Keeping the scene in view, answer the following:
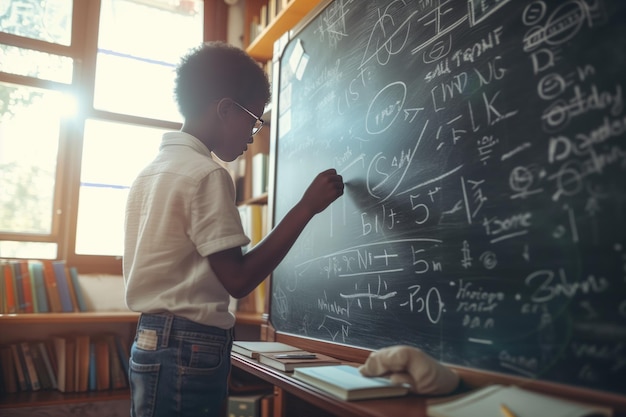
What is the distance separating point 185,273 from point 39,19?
2.51 metres

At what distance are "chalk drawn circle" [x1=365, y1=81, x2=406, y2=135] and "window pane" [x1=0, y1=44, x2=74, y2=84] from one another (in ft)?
7.31

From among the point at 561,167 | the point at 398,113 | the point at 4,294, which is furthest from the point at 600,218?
the point at 4,294

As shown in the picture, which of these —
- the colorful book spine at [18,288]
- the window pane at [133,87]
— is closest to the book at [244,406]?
the colorful book spine at [18,288]

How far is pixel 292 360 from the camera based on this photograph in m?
1.40

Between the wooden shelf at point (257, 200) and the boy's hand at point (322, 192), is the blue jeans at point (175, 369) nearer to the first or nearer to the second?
the boy's hand at point (322, 192)

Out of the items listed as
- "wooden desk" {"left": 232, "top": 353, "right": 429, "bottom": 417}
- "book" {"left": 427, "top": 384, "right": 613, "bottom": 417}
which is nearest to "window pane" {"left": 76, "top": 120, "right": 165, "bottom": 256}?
"wooden desk" {"left": 232, "top": 353, "right": 429, "bottom": 417}

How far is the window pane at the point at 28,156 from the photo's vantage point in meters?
2.86

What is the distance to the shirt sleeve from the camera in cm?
115

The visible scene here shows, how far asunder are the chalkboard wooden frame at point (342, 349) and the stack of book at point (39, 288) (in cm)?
129

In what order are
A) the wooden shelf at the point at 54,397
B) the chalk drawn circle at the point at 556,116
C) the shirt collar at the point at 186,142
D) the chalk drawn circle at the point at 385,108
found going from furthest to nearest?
the wooden shelf at the point at 54,397
the chalk drawn circle at the point at 385,108
the shirt collar at the point at 186,142
the chalk drawn circle at the point at 556,116

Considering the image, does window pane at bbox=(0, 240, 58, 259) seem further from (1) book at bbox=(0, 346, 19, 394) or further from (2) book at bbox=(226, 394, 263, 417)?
(2) book at bbox=(226, 394, 263, 417)

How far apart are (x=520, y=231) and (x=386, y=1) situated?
2.84 feet

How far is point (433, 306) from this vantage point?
3.97ft

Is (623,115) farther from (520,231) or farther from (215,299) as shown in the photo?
(215,299)
